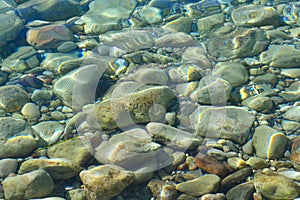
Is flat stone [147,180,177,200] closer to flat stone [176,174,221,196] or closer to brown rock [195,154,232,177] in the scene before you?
flat stone [176,174,221,196]

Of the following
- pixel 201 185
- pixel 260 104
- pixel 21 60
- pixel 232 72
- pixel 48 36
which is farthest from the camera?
pixel 48 36

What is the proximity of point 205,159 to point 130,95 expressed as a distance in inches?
35.7

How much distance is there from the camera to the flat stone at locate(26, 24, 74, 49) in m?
4.50

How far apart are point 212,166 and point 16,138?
166 cm

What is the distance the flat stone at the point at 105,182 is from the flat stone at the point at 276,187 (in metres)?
0.96

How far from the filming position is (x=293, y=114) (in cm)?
349

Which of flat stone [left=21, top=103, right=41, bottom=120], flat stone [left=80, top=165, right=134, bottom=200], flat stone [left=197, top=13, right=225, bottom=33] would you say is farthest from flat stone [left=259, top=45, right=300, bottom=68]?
flat stone [left=21, top=103, right=41, bottom=120]

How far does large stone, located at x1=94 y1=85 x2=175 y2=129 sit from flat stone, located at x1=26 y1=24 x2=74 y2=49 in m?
1.38

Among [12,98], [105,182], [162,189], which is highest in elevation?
[12,98]

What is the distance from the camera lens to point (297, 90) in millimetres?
3787

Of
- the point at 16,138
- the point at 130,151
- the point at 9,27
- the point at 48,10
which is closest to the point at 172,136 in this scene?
the point at 130,151

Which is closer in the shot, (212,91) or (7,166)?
(7,166)

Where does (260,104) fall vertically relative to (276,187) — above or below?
above

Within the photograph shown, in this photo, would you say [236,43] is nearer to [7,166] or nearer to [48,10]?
[48,10]
